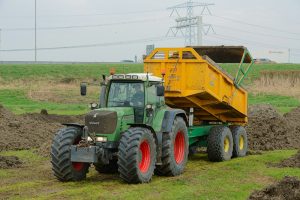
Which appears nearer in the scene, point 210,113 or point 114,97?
point 114,97

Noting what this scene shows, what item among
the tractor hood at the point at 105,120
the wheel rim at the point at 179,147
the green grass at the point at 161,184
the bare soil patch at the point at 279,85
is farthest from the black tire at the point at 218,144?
the bare soil patch at the point at 279,85

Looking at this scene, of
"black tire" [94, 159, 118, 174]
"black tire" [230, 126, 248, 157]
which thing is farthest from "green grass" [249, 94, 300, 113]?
"black tire" [94, 159, 118, 174]

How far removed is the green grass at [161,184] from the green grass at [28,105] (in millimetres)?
18399

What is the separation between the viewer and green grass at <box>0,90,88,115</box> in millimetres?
34447

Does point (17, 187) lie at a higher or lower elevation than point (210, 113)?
lower

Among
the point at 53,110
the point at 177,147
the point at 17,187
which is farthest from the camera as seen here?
the point at 53,110

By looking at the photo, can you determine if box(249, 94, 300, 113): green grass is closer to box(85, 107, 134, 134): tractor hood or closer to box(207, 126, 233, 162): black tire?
box(207, 126, 233, 162): black tire

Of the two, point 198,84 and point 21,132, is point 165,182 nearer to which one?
point 198,84

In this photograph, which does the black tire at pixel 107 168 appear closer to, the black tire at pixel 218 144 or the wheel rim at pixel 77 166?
the wheel rim at pixel 77 166

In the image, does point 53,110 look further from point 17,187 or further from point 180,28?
point 180,28

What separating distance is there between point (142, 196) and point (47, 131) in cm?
1111

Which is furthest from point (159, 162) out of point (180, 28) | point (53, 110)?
point (180, 28)

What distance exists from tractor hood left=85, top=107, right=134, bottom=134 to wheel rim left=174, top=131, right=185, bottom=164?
74.7 inches

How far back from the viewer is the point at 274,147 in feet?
63.9
